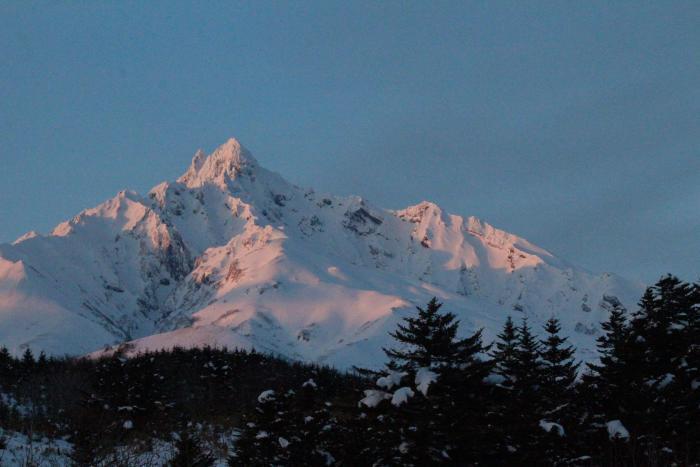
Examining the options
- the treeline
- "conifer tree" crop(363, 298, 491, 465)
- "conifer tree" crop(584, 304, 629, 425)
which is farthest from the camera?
"conifer tree" crop(584, 304, 629, 425)

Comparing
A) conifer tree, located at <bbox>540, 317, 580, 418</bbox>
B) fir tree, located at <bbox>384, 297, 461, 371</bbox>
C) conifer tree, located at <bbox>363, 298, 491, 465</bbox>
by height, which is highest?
conifer tree, located at <bbox>540, 317, 580, 418</bbox>

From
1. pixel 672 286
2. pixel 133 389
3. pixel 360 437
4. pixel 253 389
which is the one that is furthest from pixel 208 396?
pixel 360 437

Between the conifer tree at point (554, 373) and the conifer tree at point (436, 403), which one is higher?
the conifer tree at point (554, 373)

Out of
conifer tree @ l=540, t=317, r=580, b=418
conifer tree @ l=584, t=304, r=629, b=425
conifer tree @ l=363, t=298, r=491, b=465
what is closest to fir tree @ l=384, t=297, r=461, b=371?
conifer tree @ l=363, t=298, r=491, b=465

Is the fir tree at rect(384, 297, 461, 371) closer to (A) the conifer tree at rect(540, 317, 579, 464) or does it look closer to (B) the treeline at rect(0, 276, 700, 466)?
(B) the treeline at rect(0, 276, 700, 466)

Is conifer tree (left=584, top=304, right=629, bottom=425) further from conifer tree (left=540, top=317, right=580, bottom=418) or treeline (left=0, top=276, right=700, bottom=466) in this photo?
conifer tree (left=540, top=317, right=580, bottom=418)

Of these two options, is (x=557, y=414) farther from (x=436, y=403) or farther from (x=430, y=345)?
(x=436, y=403)

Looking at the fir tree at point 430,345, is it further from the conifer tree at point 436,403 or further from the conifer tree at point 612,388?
the conifer tree at point 612,388

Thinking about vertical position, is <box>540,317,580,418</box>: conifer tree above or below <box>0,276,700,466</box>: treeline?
A: above

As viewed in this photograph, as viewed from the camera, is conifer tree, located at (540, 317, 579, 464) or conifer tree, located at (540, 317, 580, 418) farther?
conifer tree, located at (540, 317, 580, 418)

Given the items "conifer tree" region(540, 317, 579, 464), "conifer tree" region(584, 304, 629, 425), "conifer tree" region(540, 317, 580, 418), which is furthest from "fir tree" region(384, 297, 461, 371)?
"conifer tree" region(584, 304, 629, 425)

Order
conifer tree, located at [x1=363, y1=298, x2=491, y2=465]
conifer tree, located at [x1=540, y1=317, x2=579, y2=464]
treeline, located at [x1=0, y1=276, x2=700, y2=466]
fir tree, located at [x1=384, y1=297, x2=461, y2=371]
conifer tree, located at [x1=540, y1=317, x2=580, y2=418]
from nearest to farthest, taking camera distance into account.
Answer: conifer tree, located at [x1=363, y1=298, x2=491, y2=465], treeline, located at [x1=0, y1=276, x2=700, y2=466], fir tree, located at [x1=384, y1=297, x2=461, y2=371], conifer tree, located at [x1=540, y1=317, x2=579, y2=464], conifer tree, located at [x1=540, y1=317, x2=580, y2=418]


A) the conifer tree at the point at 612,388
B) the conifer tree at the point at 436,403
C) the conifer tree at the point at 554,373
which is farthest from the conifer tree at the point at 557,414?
the conifer tree at the point at 436,403

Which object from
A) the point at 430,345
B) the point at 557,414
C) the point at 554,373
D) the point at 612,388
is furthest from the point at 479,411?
the point at 554,373
